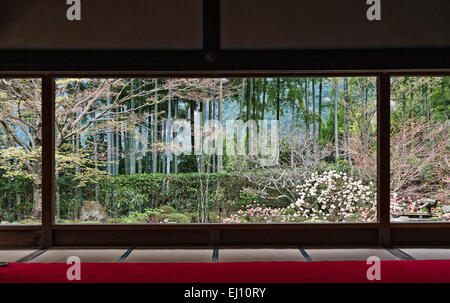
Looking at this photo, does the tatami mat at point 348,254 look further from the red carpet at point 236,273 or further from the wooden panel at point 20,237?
the wooden panel at point 20,237

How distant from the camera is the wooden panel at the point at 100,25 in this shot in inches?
161

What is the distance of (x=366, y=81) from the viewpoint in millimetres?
4398

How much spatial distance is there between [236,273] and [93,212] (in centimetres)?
246

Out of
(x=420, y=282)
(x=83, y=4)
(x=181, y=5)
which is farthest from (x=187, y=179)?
(x=420, y=282)

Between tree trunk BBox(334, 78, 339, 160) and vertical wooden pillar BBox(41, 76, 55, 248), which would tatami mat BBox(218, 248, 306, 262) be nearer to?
tree trunk BBox(334, 78, 339, 160)

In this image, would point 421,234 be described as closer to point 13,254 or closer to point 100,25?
point 100,25

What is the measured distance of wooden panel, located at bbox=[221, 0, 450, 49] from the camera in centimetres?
406

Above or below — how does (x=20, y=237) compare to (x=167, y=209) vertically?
below

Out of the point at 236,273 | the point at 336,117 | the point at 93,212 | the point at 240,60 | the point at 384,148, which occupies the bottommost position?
the point at 236,273

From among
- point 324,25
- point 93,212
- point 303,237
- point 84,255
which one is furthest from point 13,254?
point 324,25

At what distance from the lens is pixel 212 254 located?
156 inches

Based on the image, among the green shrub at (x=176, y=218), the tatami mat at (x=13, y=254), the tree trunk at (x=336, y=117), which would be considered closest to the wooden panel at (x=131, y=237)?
the green shrub at (x=176, y=218)

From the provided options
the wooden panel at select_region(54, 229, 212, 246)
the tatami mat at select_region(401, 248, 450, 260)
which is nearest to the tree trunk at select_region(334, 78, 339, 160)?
the tatami mat at select_region(401, 248, 450, 260)
